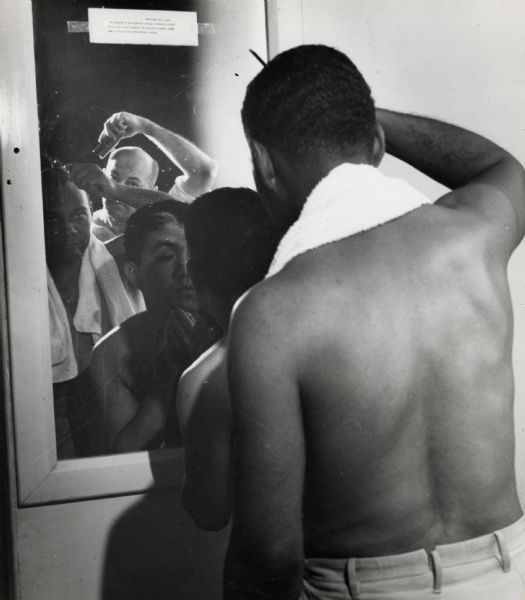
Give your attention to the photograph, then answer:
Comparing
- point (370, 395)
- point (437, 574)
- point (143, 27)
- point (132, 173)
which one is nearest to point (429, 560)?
point (437, 574)

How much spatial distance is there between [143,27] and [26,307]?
0.49m

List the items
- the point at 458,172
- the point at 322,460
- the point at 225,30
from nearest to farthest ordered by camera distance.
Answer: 1. the point at 322,460
2. the point at 458,172
3. the point at 225,30

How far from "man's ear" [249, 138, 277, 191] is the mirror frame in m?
0.37

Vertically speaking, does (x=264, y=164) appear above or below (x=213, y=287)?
above

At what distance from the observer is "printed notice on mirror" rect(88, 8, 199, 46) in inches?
42.3

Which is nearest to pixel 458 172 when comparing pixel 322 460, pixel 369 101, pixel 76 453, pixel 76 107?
pixel 369 101

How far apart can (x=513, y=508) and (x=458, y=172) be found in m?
0.49

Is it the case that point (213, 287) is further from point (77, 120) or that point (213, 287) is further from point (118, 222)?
point (77, 120)

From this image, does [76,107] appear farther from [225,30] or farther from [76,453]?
[76,453]

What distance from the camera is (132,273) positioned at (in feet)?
3.70

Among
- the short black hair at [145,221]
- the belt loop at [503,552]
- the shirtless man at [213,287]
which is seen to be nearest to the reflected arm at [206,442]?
the shirtless man at [213,287]

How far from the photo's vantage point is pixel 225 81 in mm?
1127

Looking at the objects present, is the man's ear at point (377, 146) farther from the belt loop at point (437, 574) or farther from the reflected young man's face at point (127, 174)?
Answer: the belt loop at point (437, 574)

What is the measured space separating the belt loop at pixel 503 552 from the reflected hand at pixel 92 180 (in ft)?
2.52
